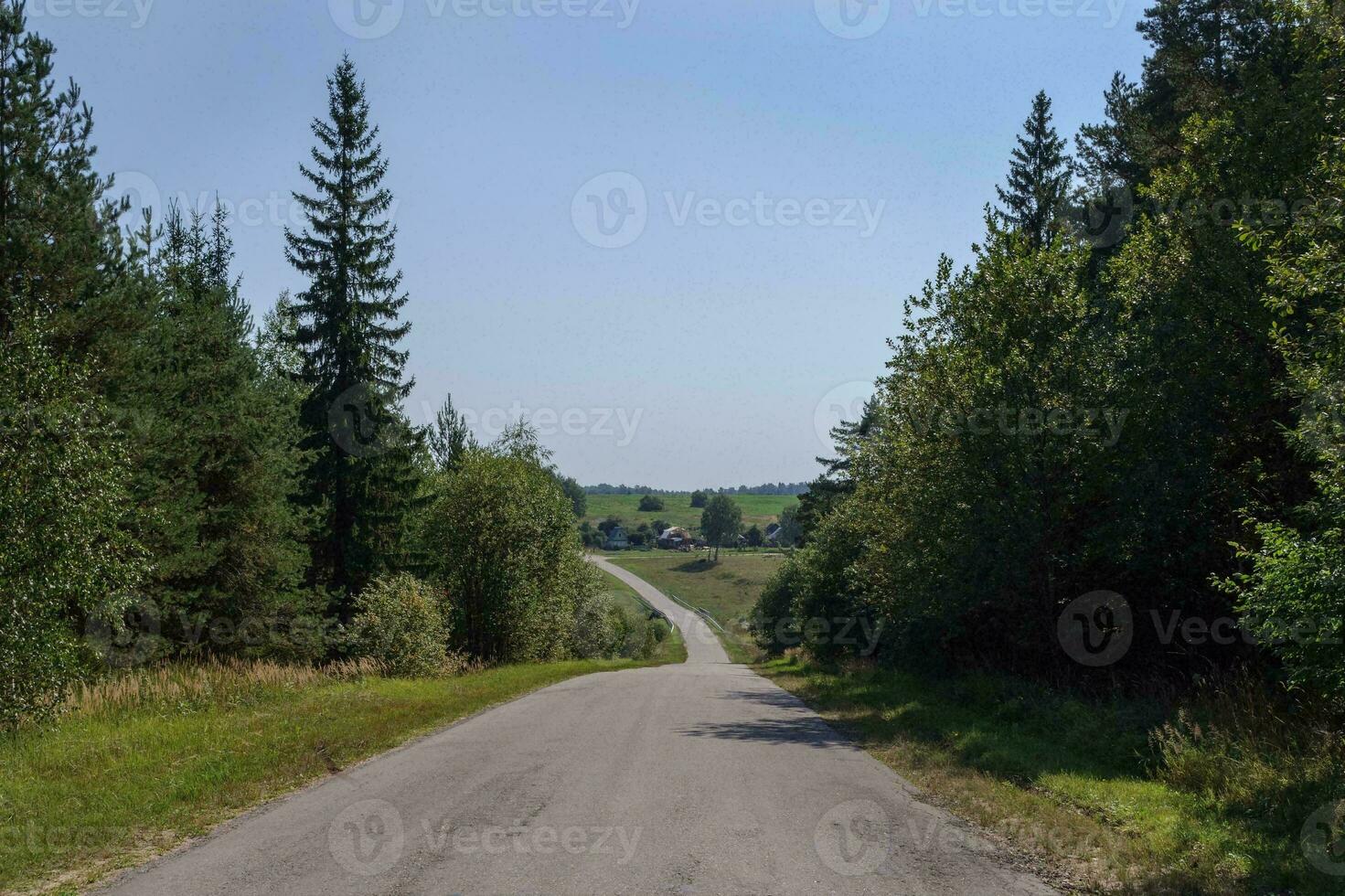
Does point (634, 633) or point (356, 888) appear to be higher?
point (356, 888)

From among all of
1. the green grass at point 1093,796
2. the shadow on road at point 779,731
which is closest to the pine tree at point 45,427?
the shadow on road at point 779,731

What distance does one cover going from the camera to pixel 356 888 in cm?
670

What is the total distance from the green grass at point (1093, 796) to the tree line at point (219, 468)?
44.4 ft

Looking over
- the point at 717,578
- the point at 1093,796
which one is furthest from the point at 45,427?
the point at 717,578

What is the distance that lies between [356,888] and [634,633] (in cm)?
6332

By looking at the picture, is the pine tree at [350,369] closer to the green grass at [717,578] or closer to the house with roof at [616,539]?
the green grass at [717,578]

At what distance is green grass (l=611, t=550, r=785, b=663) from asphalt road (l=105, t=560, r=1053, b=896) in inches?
2490

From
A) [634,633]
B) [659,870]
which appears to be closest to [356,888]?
[659,870]

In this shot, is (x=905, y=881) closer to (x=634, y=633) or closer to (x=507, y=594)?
(x=507, y=594)

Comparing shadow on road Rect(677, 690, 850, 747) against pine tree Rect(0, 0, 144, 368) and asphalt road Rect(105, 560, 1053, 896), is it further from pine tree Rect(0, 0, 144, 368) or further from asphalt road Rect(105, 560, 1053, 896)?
pine tree Rect(0, 0, 144, 368)

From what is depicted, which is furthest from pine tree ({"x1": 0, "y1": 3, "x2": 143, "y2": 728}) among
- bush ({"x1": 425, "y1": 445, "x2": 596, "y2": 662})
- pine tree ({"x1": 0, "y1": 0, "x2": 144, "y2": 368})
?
bush ({"x1": 425, "y1": 445, "x2": 596, "y2": 662})

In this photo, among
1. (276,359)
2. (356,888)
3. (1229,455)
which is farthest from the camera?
(276,359)

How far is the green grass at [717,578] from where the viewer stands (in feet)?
323

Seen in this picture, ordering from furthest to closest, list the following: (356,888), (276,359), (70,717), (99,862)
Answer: (276,359) < (70,717) < (99,862) < (356,888)
